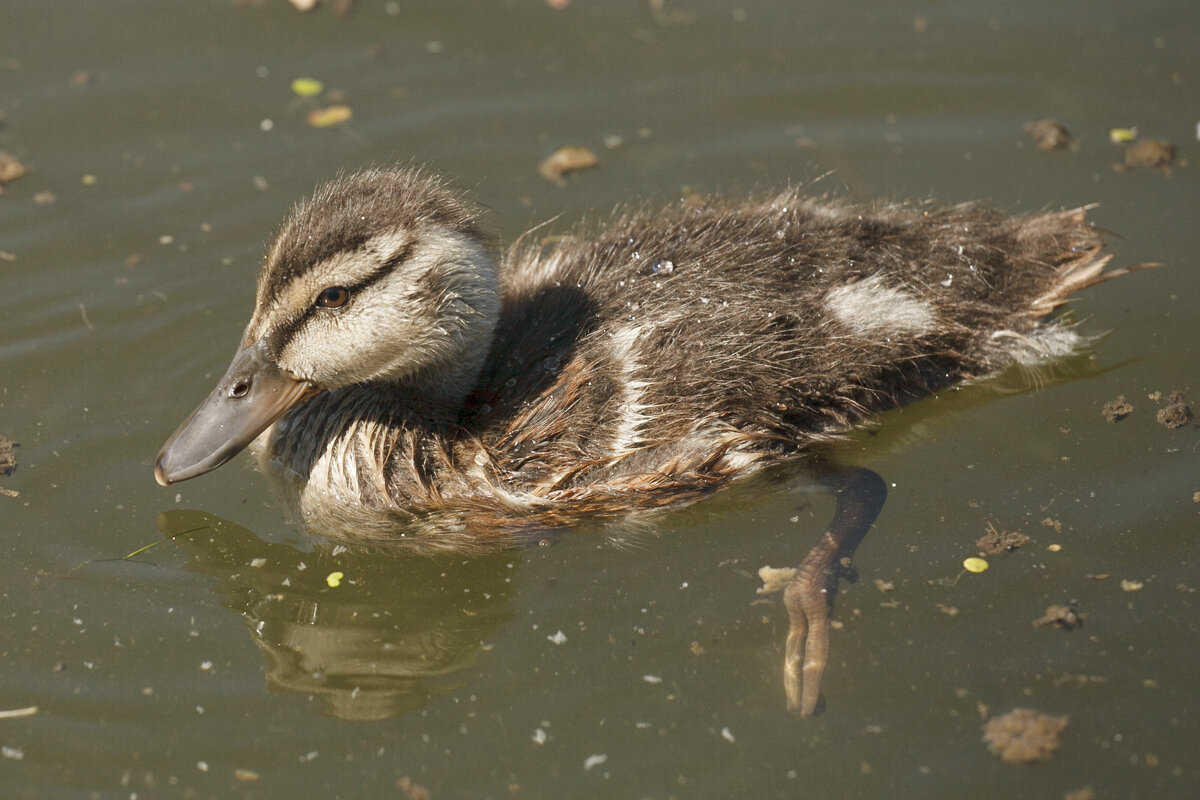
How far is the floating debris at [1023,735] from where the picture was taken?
12.0ft

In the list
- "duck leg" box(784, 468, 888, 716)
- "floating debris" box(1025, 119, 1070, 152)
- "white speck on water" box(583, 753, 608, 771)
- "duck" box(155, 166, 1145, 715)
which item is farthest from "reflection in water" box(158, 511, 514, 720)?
"floating debris" box(1025, 119, 1070, 152)

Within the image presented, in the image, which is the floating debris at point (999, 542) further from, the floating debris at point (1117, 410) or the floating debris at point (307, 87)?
the floating debris at point (307, 87)

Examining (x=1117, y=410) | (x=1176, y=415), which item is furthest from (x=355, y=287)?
(x=1176, y=415)

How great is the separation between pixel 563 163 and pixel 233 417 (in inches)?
103

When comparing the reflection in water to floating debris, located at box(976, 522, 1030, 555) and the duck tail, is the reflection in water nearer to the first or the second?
floating debris, located at box(976, 522, 1030, 555)

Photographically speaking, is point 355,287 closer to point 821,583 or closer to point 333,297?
point 333,297

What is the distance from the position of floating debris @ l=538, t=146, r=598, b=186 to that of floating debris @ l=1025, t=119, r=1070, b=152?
2.29 m

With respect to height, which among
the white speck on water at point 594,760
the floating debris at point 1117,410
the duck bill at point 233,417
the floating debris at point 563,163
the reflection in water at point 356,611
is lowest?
the white speck on water at point 594,760

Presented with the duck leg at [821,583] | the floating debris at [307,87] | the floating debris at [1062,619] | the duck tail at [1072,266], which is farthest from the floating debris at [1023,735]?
the floating debris at [307,87]

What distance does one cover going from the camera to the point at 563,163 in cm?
627

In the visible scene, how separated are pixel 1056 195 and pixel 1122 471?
75.8 inches

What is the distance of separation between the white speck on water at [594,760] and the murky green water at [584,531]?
0.08ft

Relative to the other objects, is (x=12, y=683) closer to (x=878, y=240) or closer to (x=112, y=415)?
(x=112, y=415)

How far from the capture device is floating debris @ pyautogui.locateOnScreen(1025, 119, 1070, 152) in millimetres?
6336
